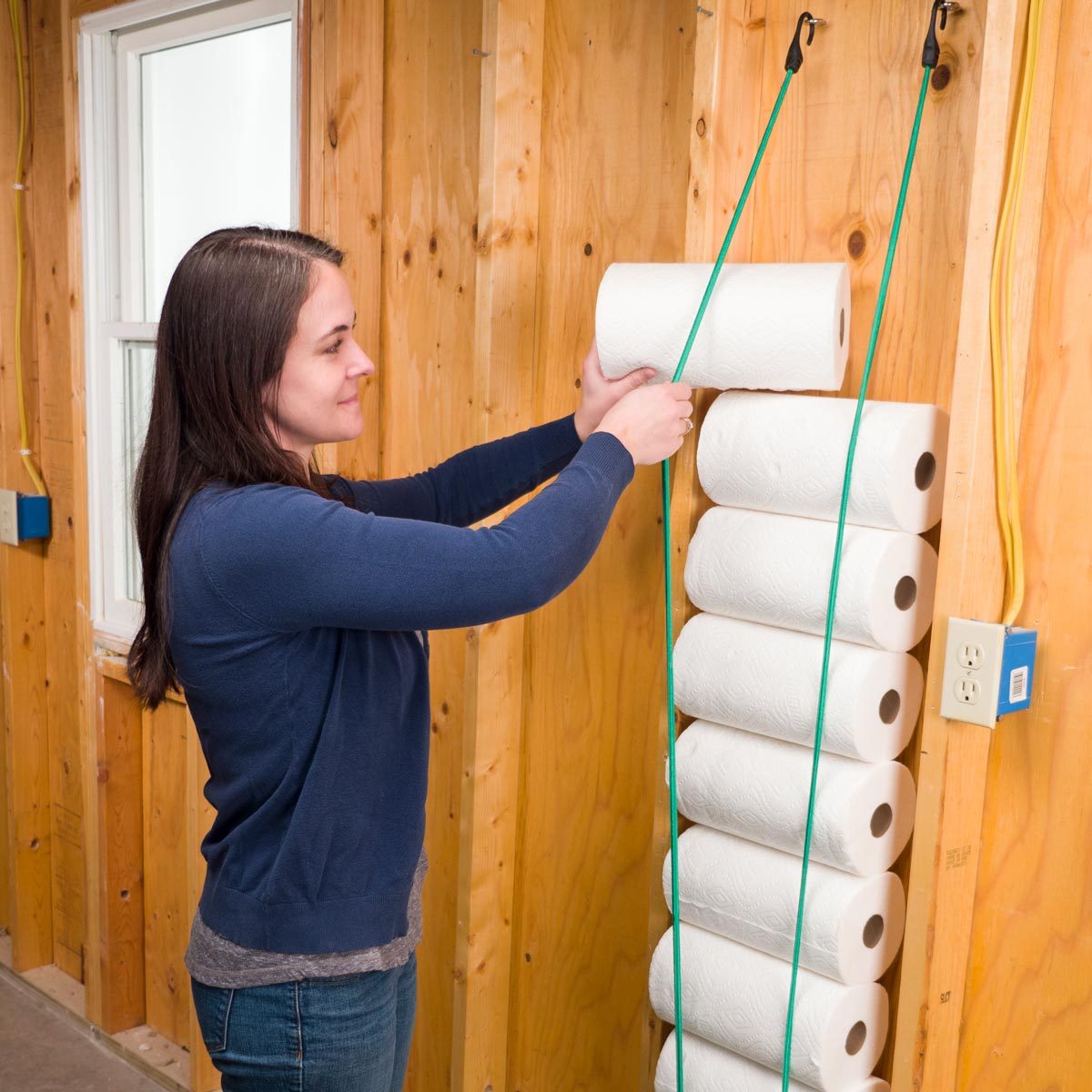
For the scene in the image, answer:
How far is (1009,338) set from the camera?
4.37 feet

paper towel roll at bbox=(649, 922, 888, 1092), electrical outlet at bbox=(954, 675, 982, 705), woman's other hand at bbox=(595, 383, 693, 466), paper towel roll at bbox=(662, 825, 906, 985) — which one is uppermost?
woman's other hand at bbox=(595, 383, 693, 466)

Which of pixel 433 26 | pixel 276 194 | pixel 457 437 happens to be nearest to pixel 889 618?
pixel 457 437

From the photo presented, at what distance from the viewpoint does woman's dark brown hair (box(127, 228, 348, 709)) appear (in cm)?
134

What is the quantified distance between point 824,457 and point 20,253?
2.24 metres

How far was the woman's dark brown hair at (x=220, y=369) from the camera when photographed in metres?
1.34

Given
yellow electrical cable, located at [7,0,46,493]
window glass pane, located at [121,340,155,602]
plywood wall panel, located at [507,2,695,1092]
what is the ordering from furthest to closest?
yellow electrical cable, located at [7,0,46,493] < window glass pane, located at [121,340,155,602] < plywood wall panel, located at [507,2,695,1092]

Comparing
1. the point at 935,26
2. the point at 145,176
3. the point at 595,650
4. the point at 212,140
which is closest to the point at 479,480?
the point at 595,650

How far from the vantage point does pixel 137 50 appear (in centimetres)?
259

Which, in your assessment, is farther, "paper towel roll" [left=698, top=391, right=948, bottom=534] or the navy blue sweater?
"paper towel roll" [left=698, top=391, right=948, bottom=534]

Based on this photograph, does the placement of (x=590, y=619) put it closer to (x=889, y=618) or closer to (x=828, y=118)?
(x=889, y=618)

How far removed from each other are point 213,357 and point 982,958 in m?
1.14


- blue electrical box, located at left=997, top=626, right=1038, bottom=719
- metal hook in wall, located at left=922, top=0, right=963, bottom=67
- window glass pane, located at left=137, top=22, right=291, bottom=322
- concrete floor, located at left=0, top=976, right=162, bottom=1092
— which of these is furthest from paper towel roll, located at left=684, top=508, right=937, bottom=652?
concrete floor, located at left=0, top=976, right=162, bottom=1092

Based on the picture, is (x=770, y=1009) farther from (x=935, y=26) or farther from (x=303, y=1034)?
(x=935, y=26)

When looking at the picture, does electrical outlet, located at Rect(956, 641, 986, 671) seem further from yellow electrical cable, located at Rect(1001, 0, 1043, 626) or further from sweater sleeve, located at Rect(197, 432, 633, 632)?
sweater sleeve, located at Rect(197, 432, 633, 632)
